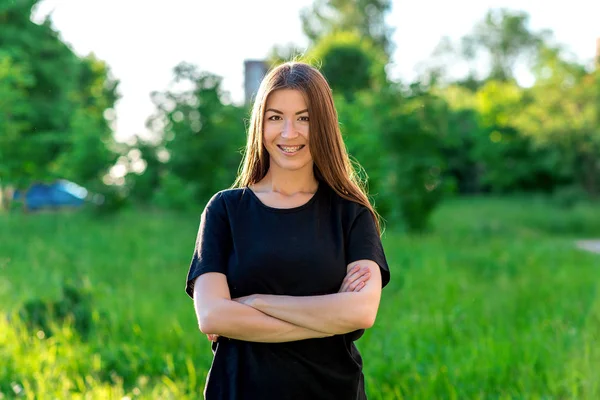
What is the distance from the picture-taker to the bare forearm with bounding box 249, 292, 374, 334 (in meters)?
2.25

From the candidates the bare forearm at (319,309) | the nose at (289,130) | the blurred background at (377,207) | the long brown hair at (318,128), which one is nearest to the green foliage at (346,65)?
the blurred background at (377,207)

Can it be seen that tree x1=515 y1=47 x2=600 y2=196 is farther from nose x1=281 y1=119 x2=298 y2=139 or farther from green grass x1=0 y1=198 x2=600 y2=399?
nose x1=281 y1=119 x2=298 y2=139

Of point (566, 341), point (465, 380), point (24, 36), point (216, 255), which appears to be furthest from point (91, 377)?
point (24, 36)

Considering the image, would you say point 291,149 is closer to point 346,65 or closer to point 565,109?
point 565,109

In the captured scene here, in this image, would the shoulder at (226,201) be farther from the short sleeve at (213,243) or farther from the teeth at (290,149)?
the teeth at (290,149)

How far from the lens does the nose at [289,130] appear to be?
2344 mm

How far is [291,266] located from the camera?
7.53ft

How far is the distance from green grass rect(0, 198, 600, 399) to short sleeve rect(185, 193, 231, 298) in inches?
90.7

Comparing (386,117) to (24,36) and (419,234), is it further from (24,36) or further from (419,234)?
(24,36)

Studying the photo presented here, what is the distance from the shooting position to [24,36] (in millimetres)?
22594

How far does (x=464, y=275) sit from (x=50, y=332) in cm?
472

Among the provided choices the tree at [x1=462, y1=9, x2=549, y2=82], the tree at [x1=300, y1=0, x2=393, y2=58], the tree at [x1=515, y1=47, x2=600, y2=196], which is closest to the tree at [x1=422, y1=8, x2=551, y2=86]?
the tree at [x1=462, y1=9, x2=549, y2=82]

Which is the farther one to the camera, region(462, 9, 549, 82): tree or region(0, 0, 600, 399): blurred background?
region(462, 9, 549, 82): tree

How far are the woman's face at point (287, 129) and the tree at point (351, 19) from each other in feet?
108
